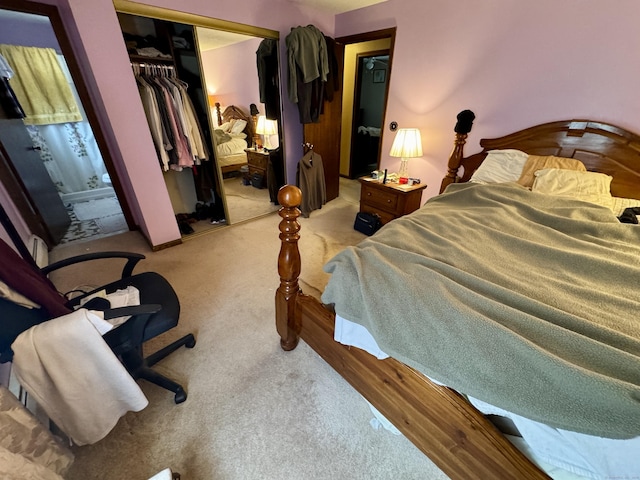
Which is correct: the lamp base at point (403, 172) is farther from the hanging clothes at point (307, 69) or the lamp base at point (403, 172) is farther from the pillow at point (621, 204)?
the pillow at point (621, 204)

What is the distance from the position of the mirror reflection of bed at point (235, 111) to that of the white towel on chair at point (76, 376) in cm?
220

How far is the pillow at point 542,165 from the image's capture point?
6.07 feet

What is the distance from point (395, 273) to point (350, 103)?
419 cm

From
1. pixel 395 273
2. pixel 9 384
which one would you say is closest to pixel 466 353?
pixel 395 273

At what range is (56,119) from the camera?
331 centimetres

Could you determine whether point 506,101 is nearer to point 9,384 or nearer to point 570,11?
point 570,11

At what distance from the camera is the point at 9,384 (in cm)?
107

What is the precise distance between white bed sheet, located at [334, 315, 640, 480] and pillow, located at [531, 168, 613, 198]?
1689mm

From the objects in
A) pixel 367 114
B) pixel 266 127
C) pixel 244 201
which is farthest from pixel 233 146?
pixel 367 114

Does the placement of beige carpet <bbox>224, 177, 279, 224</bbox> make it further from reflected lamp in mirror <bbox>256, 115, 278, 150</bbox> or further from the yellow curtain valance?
the yellow curtain valance

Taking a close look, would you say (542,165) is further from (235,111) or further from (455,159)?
(235,111)

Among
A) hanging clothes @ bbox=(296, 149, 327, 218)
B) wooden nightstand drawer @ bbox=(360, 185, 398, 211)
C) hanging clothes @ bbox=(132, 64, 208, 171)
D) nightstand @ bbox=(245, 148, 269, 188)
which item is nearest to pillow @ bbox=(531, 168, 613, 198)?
wooden nightstand drawer @ bbox=(360, 185, 398, 211)

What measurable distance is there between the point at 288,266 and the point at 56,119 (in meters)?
4.21

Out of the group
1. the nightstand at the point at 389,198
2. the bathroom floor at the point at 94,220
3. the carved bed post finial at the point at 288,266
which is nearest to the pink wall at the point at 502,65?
the nightstand at the point at 389,198
